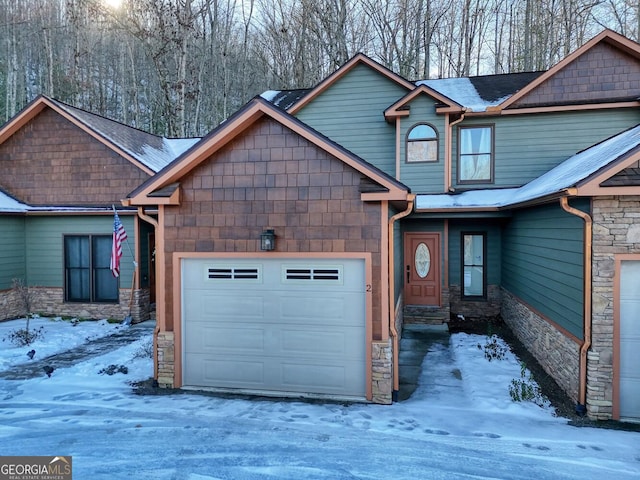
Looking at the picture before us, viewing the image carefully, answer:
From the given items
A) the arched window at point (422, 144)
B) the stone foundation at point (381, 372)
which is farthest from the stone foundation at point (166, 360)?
the arched window at point (422, 144)

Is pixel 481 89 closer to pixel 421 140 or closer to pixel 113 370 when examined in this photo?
pixel 421 140

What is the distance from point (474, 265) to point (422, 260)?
1.54 m

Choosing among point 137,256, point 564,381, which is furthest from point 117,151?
point 564,381

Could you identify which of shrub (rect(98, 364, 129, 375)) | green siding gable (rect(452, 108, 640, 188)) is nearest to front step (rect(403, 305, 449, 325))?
green siding gable (rect(452, 108, 640, 188))

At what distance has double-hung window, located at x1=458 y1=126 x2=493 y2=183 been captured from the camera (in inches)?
439

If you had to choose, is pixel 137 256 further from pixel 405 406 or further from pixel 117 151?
pixel 405 406

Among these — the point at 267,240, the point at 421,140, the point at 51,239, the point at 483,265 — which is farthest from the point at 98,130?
the point at 483,265

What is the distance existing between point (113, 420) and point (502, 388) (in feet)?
19.0

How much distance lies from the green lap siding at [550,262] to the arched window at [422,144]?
2741mm

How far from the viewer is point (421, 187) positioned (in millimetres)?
10969

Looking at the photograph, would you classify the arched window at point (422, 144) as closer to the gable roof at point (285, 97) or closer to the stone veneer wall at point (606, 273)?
the gable roof at point (285, 97)

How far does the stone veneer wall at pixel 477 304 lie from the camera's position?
11070 mm

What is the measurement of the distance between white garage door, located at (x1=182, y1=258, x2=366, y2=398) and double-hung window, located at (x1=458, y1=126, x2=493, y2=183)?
670cm

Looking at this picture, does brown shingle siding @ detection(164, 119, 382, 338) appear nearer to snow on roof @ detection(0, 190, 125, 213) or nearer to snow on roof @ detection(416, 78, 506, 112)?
snow on roof @ detection(0, 190, 125, 213)
